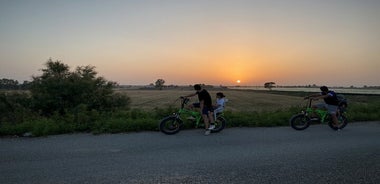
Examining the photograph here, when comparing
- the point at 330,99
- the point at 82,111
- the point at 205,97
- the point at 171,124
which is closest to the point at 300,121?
the point at 330,99

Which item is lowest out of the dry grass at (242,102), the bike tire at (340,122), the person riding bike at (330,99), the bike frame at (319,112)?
the dry grass at (242,102)

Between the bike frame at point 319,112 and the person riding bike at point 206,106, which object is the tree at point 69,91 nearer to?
the person riding bike at point 206,106

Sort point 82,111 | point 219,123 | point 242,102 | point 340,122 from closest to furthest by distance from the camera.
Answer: point 219,123, point 340,122, point 82,111, point 242,102

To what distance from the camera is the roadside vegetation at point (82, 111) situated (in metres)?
8.44

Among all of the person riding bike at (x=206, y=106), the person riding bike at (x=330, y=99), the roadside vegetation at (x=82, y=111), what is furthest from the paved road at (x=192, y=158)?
the person riding bike at (x=330, y=99)

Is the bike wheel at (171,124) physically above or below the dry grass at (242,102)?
above

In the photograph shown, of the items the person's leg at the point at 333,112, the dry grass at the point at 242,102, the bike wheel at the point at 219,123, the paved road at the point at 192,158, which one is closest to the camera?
the paved road at the point at 192,158

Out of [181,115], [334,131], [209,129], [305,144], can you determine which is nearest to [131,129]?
[181,115]

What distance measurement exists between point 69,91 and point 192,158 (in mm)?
14700

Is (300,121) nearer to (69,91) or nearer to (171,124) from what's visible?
(171,124)

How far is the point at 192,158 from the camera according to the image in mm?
5309

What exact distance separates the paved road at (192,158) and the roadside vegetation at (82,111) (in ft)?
2.67

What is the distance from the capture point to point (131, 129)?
8.51 meters

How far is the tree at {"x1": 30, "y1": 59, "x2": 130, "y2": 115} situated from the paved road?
9.35m
